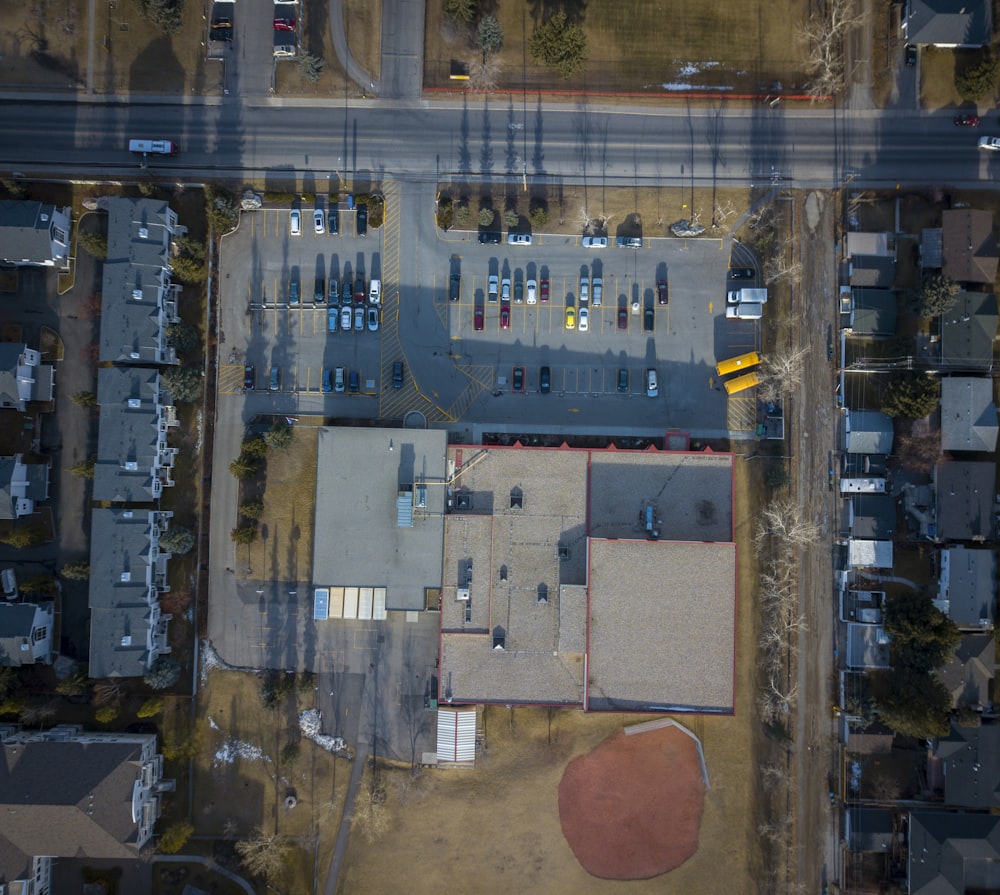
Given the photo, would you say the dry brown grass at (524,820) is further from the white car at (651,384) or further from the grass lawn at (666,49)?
the grass lawn at (666,49)

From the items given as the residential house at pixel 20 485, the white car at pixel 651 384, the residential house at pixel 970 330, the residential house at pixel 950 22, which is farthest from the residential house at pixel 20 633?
the residential house at pixel 950 22

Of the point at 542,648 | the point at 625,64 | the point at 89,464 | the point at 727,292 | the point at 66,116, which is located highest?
the point at 625,64

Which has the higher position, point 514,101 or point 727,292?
point 514,101

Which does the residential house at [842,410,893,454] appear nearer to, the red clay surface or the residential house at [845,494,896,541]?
the residential house at [845,494,896,541]

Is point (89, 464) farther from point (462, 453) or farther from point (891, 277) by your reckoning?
point (891, 277)

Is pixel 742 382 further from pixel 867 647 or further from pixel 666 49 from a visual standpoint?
pixel 666 49

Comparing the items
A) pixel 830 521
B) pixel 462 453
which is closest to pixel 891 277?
pixel 830 521

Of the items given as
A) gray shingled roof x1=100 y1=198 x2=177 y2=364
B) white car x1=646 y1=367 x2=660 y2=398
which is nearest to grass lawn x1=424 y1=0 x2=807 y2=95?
white car x1=646 y1=367 x2=660 y2=398
